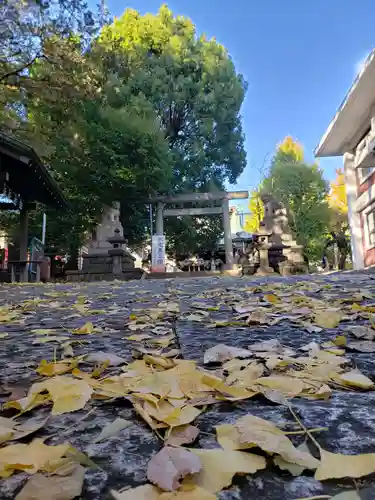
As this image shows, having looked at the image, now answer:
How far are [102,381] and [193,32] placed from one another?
2055cm

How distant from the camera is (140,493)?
1.46 ft

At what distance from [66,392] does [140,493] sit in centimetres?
39

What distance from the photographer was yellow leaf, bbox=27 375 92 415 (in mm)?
732

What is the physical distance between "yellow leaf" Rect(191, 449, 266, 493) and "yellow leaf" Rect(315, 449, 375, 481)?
7cm

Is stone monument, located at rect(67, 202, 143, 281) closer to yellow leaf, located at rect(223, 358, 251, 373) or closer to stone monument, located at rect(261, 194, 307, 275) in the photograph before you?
stone monument, located at rect(261, 194, 307, 275)

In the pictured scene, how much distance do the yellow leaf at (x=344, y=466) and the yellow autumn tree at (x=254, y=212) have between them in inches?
693

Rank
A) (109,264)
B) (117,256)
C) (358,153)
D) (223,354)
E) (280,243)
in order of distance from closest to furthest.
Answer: (223,354), (358,153), (117,256), (280,243), (109,264)

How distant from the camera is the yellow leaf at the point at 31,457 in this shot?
506 mm

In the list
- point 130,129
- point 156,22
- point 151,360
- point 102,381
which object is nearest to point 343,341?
point 151,360

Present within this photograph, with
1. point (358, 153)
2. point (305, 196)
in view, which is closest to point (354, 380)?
point (358, 153)

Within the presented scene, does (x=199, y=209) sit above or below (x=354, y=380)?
above

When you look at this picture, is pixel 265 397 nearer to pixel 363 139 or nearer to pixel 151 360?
pixel 151 360

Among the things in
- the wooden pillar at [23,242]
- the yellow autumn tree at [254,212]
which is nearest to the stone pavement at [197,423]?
the wooden pillar at [23,242]

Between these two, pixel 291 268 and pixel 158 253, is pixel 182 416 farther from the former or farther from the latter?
pixel 158 253
